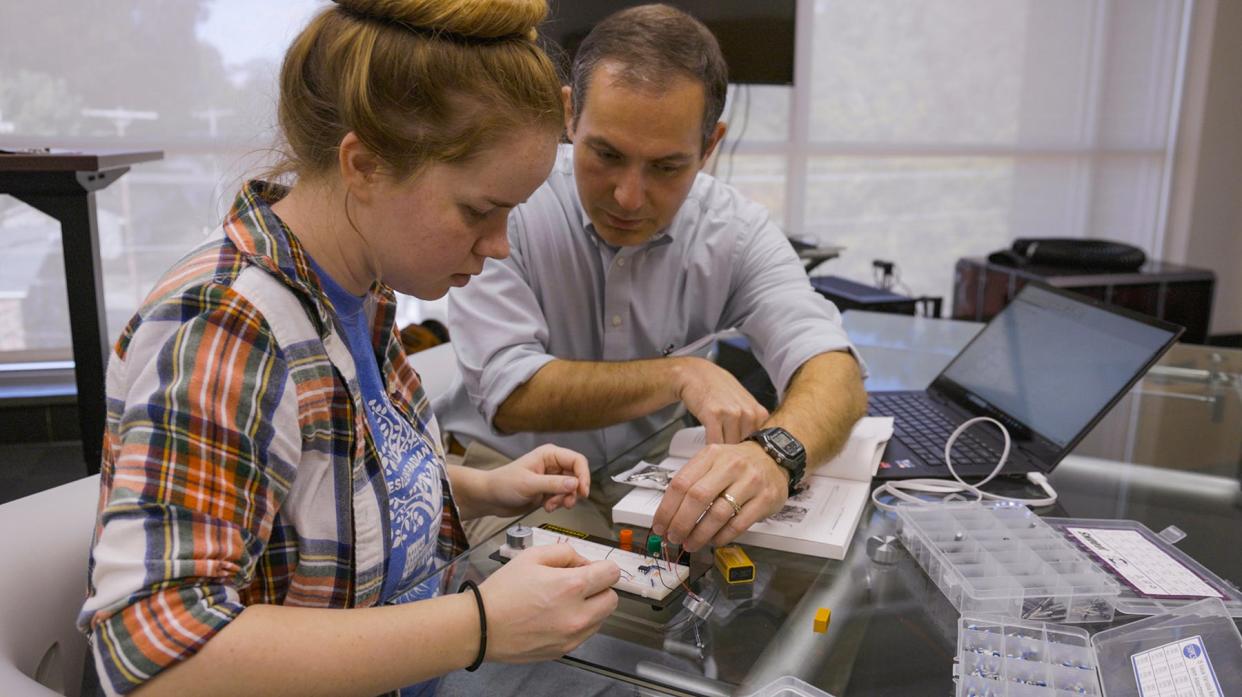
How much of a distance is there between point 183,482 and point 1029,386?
3.91 feet

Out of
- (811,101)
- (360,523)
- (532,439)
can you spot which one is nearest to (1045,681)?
(360,523)

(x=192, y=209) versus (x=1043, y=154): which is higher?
(x=1043, y=154)

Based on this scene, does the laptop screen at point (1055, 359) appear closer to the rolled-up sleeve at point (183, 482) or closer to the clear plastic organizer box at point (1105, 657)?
the clear plastic organizer box at point (1105, 657)

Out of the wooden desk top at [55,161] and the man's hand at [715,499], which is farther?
the wooden desk top at [55,161]

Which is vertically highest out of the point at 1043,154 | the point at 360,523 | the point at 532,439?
the point at 1043,154

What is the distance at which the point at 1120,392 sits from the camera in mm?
1198

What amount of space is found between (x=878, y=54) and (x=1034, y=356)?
2811mm

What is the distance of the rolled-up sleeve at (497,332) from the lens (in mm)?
1386

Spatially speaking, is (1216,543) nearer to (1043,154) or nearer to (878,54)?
(878,54)

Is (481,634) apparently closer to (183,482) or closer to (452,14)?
(183,482)

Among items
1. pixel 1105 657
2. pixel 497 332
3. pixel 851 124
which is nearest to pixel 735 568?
pixel 1105 657

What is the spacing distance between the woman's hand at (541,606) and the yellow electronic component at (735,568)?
161mm

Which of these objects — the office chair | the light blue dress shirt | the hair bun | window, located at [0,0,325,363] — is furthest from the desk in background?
the hair bun

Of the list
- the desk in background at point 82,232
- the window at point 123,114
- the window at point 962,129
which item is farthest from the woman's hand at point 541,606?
the window at point 962,129
